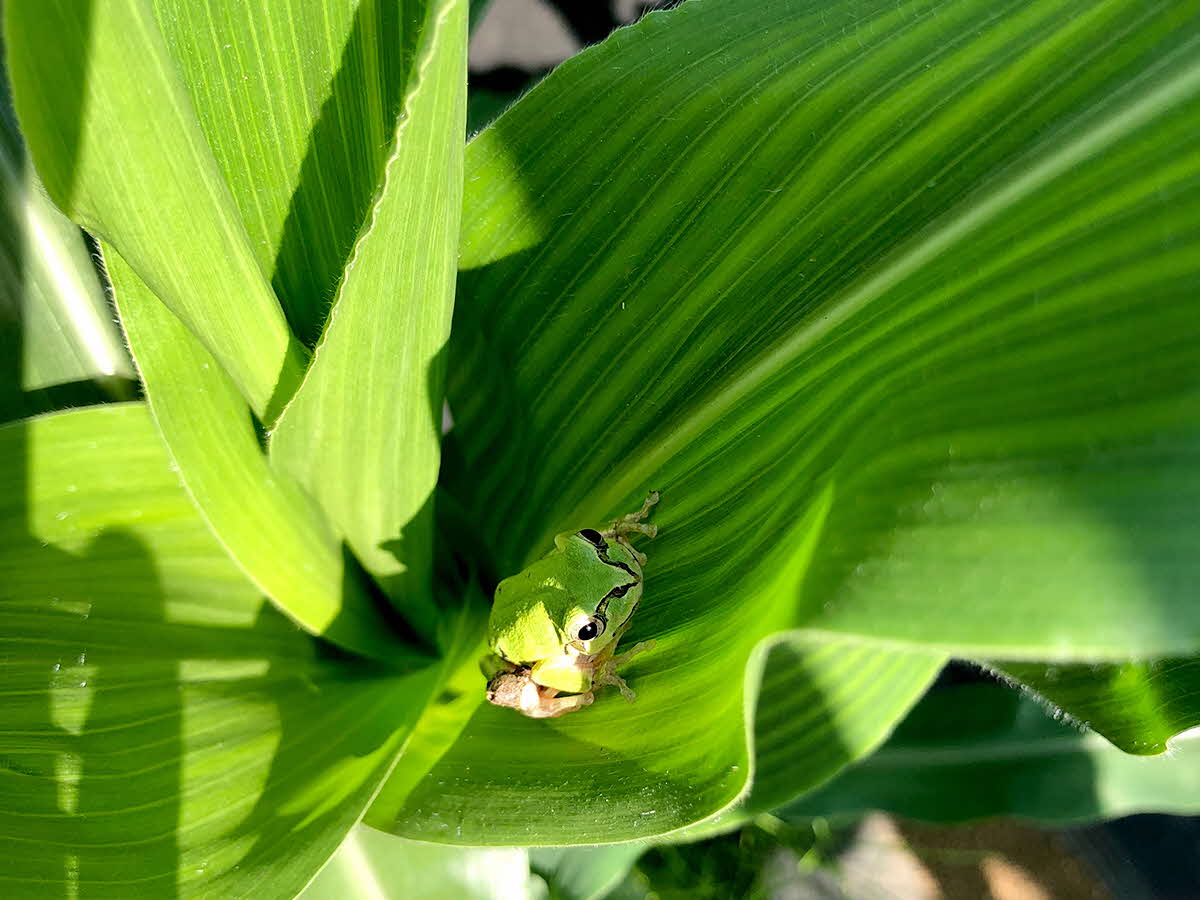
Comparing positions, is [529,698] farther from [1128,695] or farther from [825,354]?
[1128,695]

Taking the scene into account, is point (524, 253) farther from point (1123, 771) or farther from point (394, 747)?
point (1123, 771)

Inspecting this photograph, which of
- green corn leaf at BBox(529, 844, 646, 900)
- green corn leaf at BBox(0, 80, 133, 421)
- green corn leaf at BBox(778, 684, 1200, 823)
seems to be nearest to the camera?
green corn leaf at BBox(0, 80, 133, 421)

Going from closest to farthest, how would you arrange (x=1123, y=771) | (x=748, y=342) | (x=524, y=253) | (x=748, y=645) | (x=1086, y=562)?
1. (x=1086, y=562)
2. (x=748, y=645)
3. (x=748, y=342)
4. (x=524, y=253)
5. (x=1123, y=771)

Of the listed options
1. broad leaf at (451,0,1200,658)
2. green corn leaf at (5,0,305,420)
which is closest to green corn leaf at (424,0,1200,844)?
broad leaf at (451,0,1200,658)

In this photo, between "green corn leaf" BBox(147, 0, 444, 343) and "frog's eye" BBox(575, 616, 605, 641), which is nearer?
"green corn leaf" BBox(147, 0, 444, 343)

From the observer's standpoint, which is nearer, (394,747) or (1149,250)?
(1149,250)

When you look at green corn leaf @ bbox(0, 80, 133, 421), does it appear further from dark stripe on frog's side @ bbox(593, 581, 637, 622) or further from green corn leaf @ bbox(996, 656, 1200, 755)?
green corn leaf @ bbox(996, 656, 1200, 755)

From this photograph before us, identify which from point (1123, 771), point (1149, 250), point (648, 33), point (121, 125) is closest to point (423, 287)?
point (121, 125)

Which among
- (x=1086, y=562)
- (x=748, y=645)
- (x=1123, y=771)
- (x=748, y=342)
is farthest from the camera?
(x=1123, y=771)
